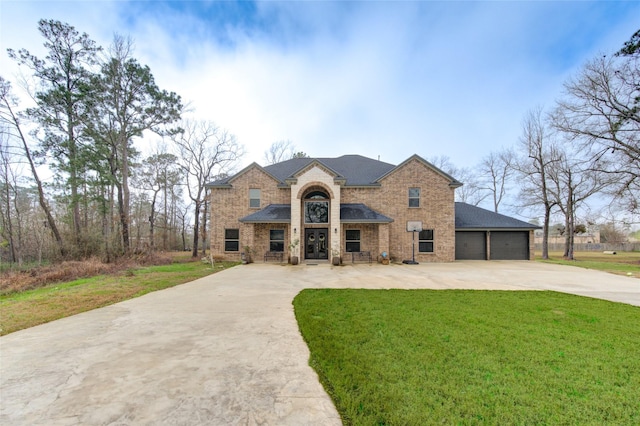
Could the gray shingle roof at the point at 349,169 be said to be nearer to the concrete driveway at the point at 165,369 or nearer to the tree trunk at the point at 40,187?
the tree trunk at the point at 40,187

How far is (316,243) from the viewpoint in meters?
17.5

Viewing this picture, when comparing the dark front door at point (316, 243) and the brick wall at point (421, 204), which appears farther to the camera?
the brick wall at point (421, 204)

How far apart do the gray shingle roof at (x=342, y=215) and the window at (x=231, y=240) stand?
2.01 m

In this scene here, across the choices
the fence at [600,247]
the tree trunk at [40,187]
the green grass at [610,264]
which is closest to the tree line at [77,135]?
the tree trunk at [40,187]

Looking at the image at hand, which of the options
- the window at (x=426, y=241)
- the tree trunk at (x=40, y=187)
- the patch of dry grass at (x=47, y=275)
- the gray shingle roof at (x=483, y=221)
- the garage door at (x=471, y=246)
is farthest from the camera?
the garage door at (x=471, y=246)

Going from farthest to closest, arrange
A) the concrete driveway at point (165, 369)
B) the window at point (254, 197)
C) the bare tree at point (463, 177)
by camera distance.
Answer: the bare tree at point (463, 177)
the window at point (254, 197)
the concrete driveway at point (165, 369)

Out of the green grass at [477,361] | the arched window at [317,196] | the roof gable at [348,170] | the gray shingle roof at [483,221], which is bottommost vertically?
the green grass at [477,361]

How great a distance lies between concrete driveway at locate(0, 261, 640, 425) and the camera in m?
2.45

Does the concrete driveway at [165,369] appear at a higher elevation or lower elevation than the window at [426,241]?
lower

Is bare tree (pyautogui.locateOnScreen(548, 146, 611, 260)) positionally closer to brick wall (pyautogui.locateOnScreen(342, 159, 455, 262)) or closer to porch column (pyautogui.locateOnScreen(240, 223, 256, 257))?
brick wall (pyautogui.locateOnScreen(342, 159, 455, 262))

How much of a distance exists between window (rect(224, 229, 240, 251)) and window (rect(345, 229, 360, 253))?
7.86 m

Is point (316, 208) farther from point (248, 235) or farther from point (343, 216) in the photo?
point (248, 235)

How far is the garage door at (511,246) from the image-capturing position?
19516 millimetres

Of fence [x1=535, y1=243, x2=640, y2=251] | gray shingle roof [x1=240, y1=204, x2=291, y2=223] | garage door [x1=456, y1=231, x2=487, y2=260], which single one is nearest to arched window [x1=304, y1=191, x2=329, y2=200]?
gray shingle roof [x1=240, y1=204, x2=291, y2=223]
